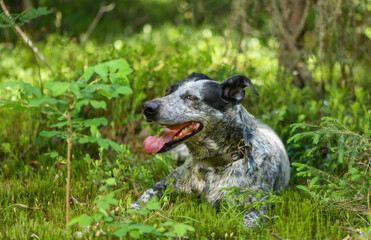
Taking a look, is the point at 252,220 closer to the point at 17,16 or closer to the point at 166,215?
the point at 166,215

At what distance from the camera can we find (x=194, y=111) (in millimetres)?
3613

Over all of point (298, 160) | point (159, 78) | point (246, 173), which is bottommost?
point (298, 160)

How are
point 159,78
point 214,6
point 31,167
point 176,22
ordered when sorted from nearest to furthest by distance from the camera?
point 31,167
point 159,78
point 214,6
point 176,22

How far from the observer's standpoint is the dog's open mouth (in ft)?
11.3

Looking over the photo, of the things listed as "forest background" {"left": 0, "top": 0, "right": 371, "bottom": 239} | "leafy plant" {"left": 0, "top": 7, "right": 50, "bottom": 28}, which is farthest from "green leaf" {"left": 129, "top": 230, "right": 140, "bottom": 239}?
"leafy plant" {"left": 0, "top": 7, "right": 50, "bottom": 28}

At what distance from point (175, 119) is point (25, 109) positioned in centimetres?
123

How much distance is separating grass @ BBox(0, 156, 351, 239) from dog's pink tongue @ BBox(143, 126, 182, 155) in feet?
1.27

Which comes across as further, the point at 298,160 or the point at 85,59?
the point at 85,59

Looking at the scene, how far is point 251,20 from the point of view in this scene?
259 inches

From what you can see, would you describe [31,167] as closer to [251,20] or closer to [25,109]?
[25,109]

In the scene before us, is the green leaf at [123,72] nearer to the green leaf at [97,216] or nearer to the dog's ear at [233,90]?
the green leaf at [97,216]

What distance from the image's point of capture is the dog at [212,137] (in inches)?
141

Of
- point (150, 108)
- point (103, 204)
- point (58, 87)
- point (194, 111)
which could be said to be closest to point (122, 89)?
point (58, 87)

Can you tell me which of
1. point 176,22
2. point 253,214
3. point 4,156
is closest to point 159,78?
point 4,156
